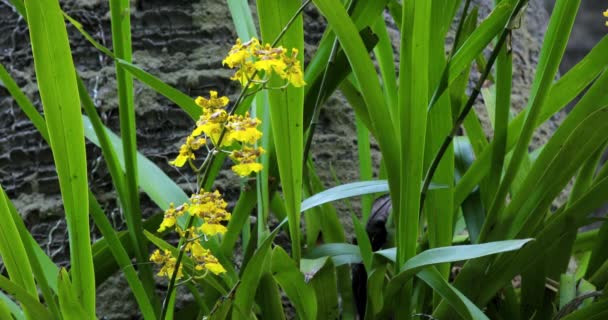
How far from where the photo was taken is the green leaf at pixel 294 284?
0.56m

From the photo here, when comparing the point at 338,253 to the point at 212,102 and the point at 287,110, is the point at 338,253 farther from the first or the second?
the point at 212,102

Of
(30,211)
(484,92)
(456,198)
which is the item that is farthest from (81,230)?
(484,92)

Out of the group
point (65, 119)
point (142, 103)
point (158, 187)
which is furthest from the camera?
point (142, 103)

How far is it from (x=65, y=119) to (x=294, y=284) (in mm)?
225

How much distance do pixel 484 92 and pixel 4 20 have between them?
0.74 metres

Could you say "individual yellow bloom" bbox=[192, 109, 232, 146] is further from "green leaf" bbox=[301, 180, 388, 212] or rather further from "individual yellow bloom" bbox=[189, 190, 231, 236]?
"green leaf" bbox=[301, 180, 388, 212]

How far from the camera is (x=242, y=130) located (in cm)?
43

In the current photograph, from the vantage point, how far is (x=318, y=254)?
2.28ft

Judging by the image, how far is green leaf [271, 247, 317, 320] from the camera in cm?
56

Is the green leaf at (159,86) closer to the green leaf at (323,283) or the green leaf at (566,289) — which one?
the green leaf at (323,283)

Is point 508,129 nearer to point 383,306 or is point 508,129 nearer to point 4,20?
point 383,306

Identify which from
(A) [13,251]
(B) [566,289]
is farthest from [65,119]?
(B) [566,289]

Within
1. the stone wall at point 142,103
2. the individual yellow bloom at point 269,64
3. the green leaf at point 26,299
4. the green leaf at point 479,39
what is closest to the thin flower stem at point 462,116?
the green leaf at point 479,39

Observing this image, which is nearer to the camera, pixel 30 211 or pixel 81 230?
pixel 81 230
